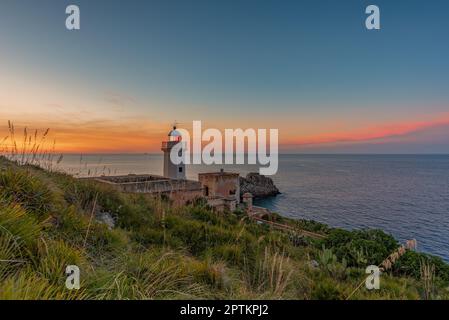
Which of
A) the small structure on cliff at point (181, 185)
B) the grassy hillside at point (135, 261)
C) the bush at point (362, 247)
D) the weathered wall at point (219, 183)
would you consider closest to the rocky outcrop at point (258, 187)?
the weathered wall at point (219, 183)

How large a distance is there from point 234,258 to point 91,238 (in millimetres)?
2405

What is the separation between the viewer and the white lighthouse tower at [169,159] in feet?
80.2

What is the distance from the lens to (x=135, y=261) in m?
3.22

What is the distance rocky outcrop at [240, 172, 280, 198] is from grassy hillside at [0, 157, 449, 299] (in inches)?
2052

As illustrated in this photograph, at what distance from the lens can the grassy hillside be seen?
250 centimetres

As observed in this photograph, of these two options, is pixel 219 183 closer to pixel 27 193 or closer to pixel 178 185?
pixel 178 185

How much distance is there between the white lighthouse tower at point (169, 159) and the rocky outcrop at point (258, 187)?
33094 millimetres

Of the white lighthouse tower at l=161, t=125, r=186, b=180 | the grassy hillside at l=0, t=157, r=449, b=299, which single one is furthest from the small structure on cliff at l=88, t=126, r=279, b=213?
→ the grassy hillside at l=0, t=157, r=449, b=299

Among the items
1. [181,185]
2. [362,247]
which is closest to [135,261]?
[362,247]

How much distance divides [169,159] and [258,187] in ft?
126

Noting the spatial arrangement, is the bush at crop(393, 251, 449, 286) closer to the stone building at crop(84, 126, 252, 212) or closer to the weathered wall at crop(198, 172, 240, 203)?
the stone building at crop(84, 126, 252, 212)
